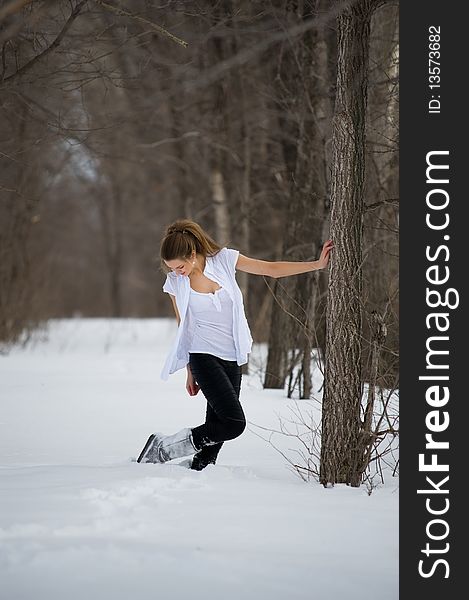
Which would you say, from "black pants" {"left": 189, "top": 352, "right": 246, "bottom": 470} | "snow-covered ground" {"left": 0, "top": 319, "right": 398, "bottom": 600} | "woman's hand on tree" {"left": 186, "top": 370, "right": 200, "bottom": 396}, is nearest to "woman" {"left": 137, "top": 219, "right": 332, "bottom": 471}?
"black pants" {"left": 189, "top": 352, "right": 246, "bottom": 470}

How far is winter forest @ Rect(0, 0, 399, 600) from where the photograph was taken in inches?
159

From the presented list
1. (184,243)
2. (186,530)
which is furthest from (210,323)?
(186,530)

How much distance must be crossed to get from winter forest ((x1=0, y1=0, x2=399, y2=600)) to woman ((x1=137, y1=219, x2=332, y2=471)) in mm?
290

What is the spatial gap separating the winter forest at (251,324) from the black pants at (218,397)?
244mm

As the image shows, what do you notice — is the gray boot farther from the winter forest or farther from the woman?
the winter forest

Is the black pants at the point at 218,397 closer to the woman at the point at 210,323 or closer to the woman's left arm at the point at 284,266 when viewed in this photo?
the woman at the point at 210,323

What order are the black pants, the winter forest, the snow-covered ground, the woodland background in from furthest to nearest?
1. the woodland background
2. the black pants
3. the winter forest
4. the snow-covered ground

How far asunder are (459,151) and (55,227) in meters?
21.6

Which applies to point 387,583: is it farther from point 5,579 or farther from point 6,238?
point 6,238

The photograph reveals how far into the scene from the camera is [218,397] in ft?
17.6

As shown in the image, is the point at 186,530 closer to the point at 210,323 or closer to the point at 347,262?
the point at 210,323

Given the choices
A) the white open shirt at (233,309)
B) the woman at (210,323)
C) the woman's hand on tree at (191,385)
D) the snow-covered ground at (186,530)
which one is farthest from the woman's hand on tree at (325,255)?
the snow-covered ground at (186,530)

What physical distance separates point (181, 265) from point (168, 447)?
114 centimetres

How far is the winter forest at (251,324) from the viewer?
4047 millimetres
